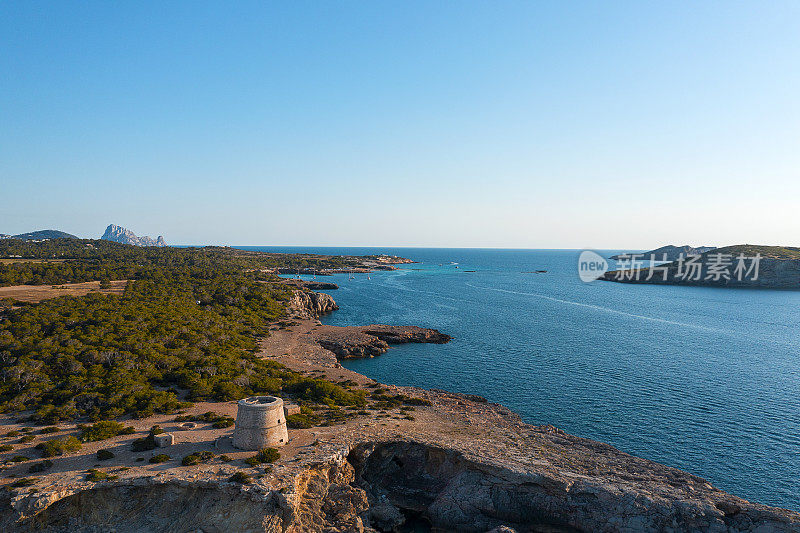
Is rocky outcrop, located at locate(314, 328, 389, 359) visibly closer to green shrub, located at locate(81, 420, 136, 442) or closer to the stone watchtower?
green shrub, located at locate(81, 420, 136, 442)

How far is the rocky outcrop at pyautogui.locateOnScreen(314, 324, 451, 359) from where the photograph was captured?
89700 mm

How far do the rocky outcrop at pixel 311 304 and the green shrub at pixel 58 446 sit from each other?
8910cm

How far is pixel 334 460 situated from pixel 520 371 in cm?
4720

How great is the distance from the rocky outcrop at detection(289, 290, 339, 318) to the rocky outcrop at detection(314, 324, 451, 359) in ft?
95.2

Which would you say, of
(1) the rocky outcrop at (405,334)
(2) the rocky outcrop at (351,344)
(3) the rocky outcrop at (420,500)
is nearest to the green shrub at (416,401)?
(3) the rocky outcrop at (420,500)

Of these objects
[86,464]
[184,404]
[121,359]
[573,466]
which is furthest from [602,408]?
[121,359]

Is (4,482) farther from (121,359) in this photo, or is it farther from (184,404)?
(121,359)

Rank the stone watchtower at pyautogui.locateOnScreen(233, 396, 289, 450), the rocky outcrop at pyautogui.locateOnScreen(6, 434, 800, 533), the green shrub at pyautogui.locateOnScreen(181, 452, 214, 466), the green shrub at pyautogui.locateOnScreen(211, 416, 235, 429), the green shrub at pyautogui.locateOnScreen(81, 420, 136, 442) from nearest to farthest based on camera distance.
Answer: the rocky outcrop at pyautogui.locateOnScreen(6, 434, 800, 533) → the green shrub at pyautogui.locateOnScreen(181, 452, 214, 466) → the stone watchtower at pyautogui.locateOnScreen(233, 396, 289, 450) → the green shrub at pyautogui.locateOnScreen(81, 420, 136, 442) → the green shrub at pyautogui.locateOnScreen(211, 416, 235, 429)

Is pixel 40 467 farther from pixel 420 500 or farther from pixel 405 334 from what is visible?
pixel 405 334

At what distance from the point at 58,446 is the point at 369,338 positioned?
64699mm

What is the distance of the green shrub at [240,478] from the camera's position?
32562 mm

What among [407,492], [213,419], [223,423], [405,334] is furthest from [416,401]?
[405,334]

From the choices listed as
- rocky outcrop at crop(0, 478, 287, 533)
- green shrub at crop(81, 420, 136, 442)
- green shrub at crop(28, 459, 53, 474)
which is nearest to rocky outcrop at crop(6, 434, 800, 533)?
rocky outcrop at crop(0, 478, 287, 533)

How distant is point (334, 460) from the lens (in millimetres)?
37656
